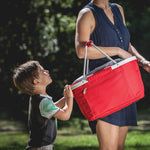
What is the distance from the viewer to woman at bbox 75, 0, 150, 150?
7.41 ft

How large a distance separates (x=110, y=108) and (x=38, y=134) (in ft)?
2.07

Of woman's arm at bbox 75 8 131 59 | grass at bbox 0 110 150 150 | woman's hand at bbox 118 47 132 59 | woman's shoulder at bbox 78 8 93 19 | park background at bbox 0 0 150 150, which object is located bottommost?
grass at bbox 0 110 150 150

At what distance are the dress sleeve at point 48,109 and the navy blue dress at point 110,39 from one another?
295 mm

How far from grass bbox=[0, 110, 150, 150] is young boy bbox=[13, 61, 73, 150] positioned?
113 inches

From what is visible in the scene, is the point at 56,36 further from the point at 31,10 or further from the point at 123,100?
the point at 123,100

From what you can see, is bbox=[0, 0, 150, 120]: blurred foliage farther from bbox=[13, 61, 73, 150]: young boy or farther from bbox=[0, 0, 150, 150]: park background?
bbox=[13, 61, 73, 150]: young boy

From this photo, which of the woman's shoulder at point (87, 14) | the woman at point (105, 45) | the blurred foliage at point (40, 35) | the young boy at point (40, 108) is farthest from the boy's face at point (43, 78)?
the blurred foliage at point (40, 35)

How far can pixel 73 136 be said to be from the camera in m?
6.78

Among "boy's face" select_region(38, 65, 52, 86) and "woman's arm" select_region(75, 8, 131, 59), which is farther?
"boy's face" select_region(38, 65, 52, 86)

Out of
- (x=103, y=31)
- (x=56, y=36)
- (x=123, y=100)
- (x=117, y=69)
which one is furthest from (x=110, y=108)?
(x=56, y=36)

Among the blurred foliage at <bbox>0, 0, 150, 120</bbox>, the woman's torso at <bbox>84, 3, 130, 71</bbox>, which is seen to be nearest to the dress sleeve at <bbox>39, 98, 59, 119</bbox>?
the woman's torso at <bbox>84, 3, 130, 71</bbox>

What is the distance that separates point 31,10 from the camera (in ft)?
26.0

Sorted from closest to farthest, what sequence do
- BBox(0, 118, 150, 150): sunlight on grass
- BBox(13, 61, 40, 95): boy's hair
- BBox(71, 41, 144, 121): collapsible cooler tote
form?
BBox(71, 41, 144, 121): collapsible cooler tote < BBox(13, 61, 40, 95): boy's hair < BBox(0, 118, 150, 150): sunlight on grass

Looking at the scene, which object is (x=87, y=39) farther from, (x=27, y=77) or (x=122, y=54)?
(x=27, y=77)
